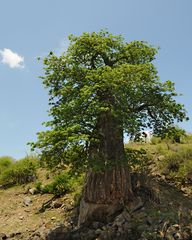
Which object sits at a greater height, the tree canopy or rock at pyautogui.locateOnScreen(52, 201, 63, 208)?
the tree canopy

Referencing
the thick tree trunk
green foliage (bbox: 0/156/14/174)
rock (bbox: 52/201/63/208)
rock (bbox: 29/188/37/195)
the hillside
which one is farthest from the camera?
green foliage (bbox: 0/156/14/174)

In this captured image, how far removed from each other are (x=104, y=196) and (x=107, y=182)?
0.43 metres

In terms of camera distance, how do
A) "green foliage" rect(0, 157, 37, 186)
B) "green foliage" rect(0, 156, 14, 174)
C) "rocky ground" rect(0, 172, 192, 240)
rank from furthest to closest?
"green foliage" rect(0, 156, 14, 174) < "green foliage" rect(0, 157, 37, 186) < "rocky ground" rect(0, 172, 192, 240)

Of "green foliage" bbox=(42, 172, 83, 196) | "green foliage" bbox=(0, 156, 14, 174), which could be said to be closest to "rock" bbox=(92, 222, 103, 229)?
"green foliage" bbox=(42, 172, 83, 196)

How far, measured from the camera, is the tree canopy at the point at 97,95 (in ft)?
27.7

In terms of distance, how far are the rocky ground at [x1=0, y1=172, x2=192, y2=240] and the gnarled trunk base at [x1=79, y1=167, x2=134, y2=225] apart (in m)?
0.21

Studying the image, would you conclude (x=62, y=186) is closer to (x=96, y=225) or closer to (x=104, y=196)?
(x=104, y=196)

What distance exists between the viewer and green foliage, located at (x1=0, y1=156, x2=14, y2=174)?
16478 millimetres

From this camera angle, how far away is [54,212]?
10945 millimetres

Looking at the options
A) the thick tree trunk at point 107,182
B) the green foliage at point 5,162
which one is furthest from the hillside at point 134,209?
the green foliage at point 5,162

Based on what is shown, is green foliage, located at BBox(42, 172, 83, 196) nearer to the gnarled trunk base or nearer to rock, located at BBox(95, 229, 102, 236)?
the gnarled trunk base

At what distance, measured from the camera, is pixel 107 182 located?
9.31m

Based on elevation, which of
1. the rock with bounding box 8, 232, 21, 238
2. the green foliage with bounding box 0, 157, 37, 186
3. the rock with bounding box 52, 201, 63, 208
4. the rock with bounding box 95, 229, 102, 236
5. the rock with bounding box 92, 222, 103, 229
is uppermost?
the green foliage with bounding box 0, 157, 37, 186

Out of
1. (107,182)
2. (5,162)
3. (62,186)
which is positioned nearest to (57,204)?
(62,186)
